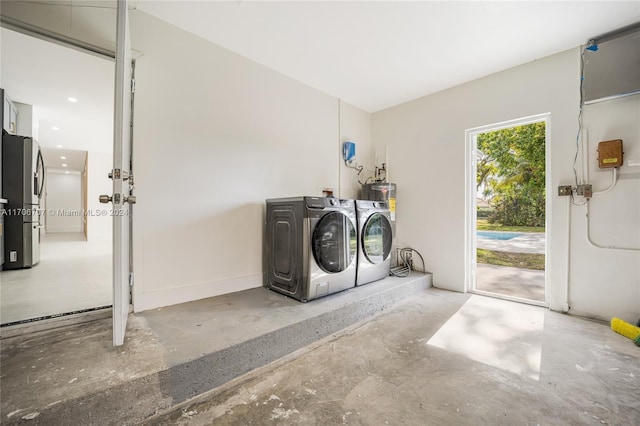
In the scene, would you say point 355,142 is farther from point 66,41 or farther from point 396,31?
point 66,41

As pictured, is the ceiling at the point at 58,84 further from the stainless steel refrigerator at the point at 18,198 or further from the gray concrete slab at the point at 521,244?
the gray concrete slab at the point at 521,244

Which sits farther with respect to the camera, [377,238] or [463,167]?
[463,167]

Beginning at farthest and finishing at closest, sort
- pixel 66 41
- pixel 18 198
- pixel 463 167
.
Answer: pixel 18 198, pixel 463 167, pixel 66 41

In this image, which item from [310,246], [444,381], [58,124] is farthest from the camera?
[58,124]

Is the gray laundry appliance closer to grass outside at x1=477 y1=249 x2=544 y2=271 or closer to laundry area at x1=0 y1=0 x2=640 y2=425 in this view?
laundry area at x1=0 y1=0 x2=640 y2=425

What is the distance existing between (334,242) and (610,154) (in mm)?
2533

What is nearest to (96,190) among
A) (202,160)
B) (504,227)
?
(202,160)

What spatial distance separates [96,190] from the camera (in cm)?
752

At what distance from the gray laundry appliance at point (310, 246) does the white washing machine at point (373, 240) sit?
4.6 inches

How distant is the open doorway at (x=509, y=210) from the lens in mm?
3078

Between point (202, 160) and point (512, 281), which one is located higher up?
point (202, 160)

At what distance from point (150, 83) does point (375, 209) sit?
2392mm

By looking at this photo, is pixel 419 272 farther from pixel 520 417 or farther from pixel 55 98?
pixel 55 98

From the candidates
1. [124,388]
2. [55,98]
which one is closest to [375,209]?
[124,388]
